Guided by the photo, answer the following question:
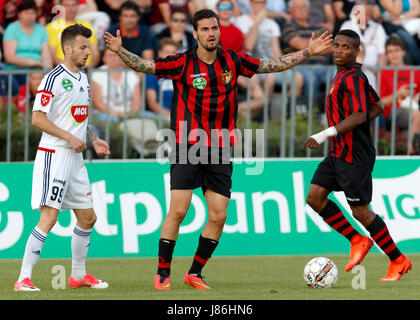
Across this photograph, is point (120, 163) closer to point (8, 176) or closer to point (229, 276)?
point (8, 176)

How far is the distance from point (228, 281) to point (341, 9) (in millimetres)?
8814

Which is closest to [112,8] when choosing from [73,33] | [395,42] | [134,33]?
[134,33]

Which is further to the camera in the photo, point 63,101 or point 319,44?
point 319,44

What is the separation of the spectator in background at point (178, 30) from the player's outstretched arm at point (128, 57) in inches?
270

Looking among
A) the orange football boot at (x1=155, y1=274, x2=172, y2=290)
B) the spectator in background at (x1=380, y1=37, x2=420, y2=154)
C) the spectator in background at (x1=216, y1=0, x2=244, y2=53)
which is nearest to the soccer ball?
the orange football boot at (x1=155, y1=274, x2=172, y2=290)

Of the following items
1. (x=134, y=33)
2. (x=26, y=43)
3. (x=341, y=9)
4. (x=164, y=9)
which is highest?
(x=341, y=9)

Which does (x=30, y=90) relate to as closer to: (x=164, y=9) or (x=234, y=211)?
(x=234, y=211)

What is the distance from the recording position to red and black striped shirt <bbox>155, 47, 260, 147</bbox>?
8828 millimetres

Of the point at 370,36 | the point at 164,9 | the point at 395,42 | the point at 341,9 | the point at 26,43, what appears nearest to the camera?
the point at 26,43

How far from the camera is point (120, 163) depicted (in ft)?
41.9

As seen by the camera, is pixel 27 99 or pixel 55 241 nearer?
pixel 55 241

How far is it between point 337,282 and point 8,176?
203 inches

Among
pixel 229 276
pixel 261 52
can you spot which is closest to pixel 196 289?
pixel 229 276

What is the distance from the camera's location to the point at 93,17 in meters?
15.9
